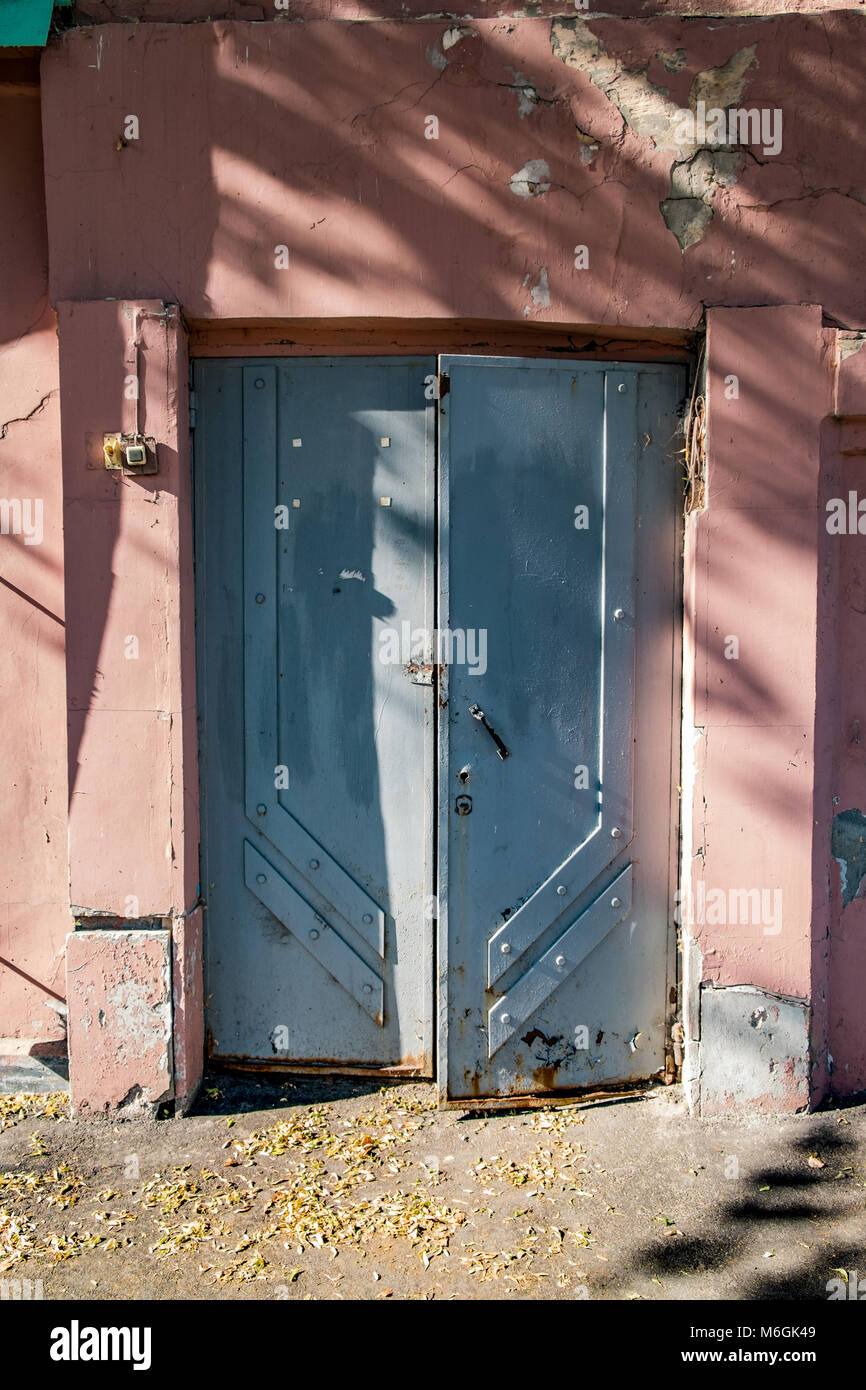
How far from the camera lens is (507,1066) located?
3.80 metres

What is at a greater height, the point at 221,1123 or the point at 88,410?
the point at 88,410

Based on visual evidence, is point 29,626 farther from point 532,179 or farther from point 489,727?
point 532,179

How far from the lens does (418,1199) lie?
10.5 ft

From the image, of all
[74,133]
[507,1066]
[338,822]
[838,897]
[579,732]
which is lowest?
[507,1066]

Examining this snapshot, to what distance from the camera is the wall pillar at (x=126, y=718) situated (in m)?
3.56

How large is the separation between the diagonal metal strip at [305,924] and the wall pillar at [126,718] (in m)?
0.28

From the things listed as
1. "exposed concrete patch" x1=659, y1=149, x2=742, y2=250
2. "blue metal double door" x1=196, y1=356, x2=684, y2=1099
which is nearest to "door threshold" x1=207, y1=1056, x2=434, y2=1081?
"blue metal double door" x1=196, y1=356, x2=684, y2=1099

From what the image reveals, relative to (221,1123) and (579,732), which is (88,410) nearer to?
(579,732)

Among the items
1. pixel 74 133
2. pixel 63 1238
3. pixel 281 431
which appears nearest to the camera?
pixel 63 1238

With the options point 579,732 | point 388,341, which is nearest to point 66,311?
point 388,341

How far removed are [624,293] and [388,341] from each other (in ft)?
2.91

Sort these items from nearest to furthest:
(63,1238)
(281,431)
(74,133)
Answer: (63,1238)
(74,133)
(281,431)

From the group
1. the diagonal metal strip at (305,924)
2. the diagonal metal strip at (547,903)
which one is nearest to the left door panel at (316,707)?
the diagonal metal strip at (305,924)

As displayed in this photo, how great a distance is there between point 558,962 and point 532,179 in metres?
2.91
